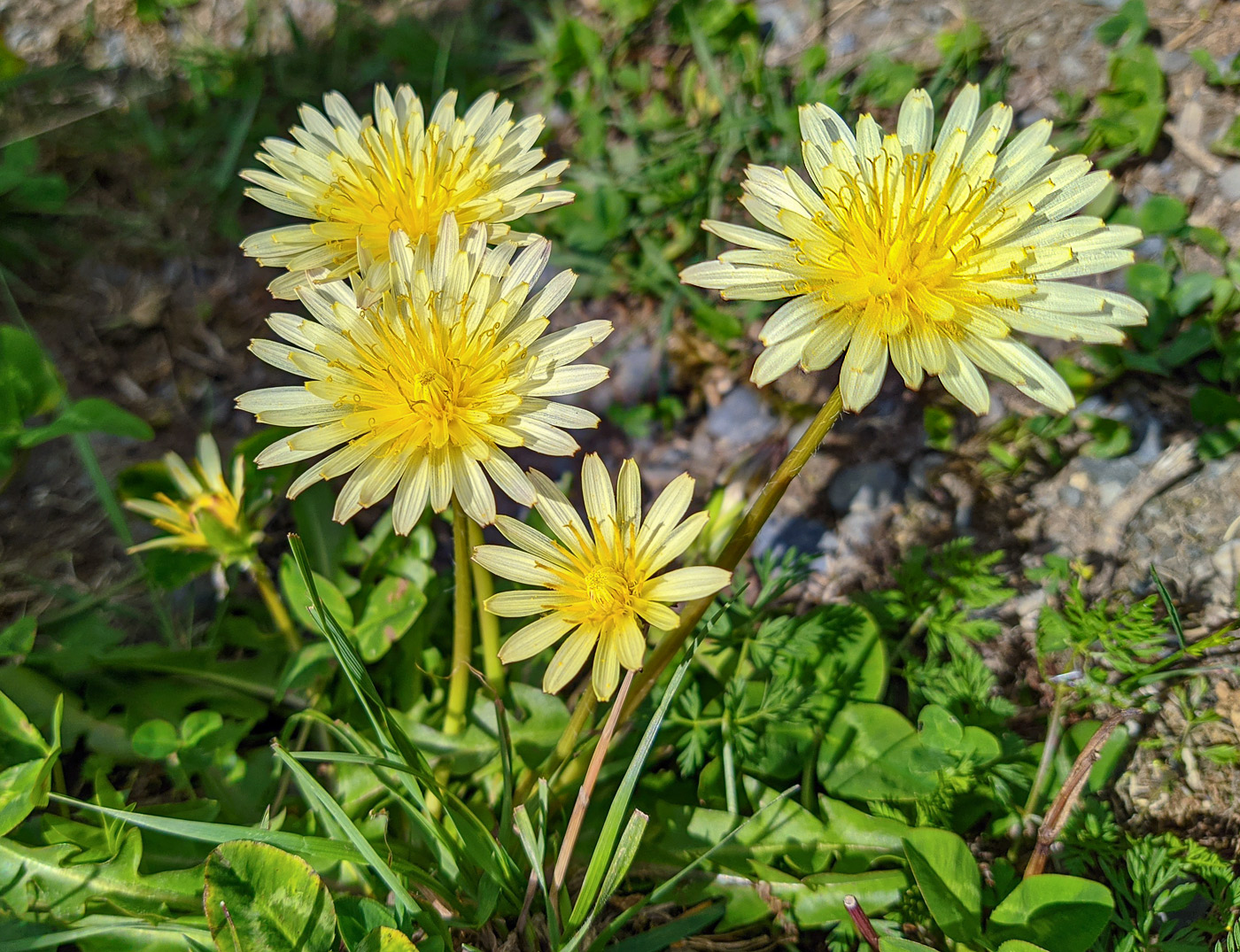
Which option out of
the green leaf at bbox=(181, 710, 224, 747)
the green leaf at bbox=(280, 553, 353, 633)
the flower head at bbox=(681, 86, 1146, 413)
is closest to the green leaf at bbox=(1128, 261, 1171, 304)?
the flower head at bbox=(681, 86, 1146, 413)

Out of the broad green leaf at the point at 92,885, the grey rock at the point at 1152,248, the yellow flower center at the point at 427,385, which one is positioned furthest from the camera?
the grey rock at the point at 1152,248

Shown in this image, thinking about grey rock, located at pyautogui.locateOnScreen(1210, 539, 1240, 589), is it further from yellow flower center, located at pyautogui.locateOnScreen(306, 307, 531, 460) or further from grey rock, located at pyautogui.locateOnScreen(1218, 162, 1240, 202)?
yellow flower center, located at pyautogui.locateOnScreen(306, 307, 531, 460)

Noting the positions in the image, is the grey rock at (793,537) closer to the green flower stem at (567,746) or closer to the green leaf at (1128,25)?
the green flower stem at (567,746)

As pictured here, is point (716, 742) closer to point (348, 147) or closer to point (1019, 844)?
point (1019, 844)

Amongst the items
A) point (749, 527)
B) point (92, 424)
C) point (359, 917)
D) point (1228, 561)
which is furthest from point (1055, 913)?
point (92, 424)

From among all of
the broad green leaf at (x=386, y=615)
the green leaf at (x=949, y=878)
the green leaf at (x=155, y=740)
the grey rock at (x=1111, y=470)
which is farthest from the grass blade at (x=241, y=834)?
the grey rock at (x=1111, y=470)

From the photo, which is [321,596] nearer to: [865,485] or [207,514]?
[207,514]
